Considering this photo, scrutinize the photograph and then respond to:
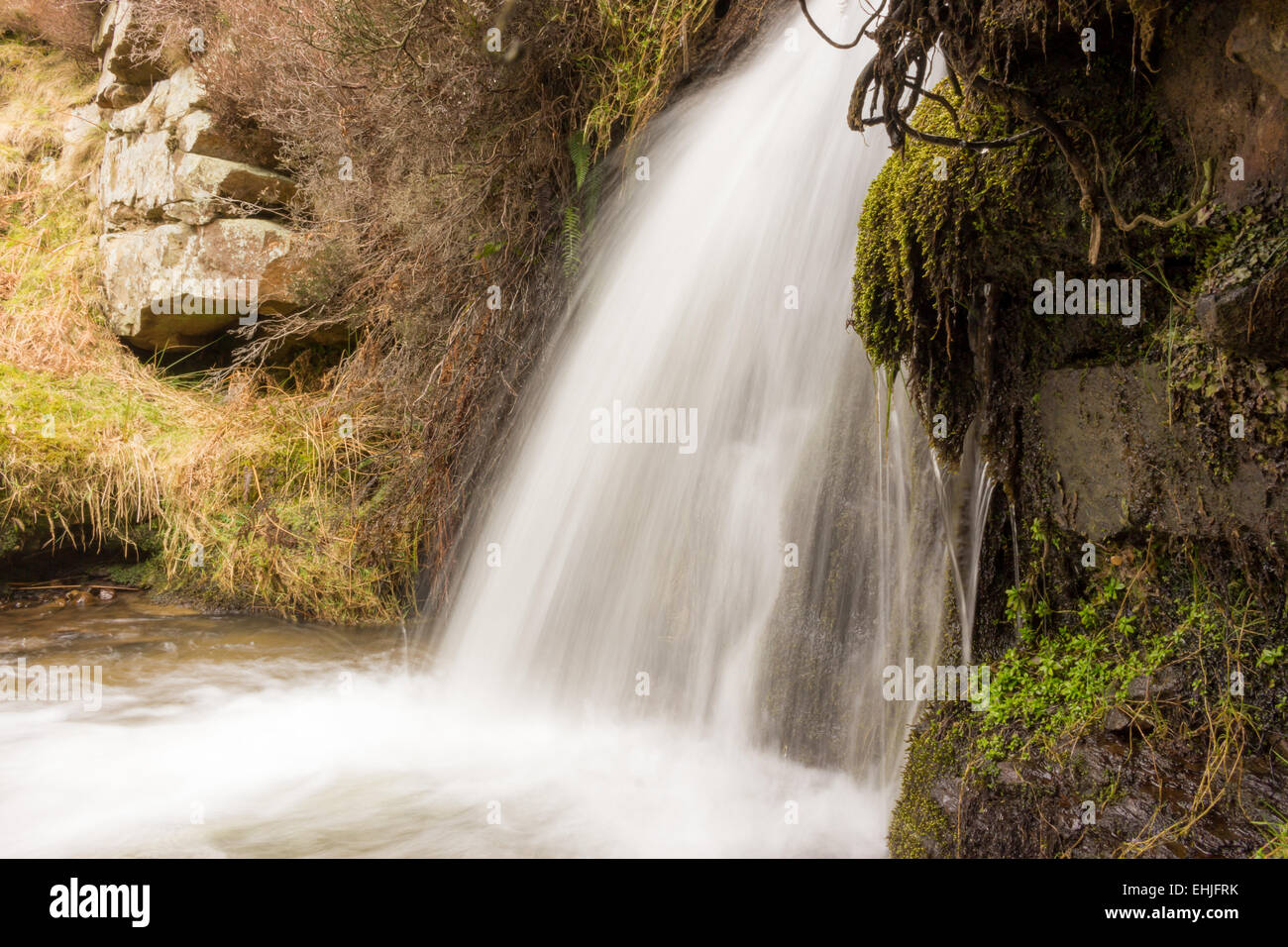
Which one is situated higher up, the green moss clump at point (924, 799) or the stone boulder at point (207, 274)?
the stone boulder at point (207, 274)

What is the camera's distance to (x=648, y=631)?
12.0 ft

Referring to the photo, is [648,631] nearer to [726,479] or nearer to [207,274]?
[726,479]

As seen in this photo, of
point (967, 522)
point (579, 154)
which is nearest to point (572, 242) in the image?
point (579, 154)

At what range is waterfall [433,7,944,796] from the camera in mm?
2975

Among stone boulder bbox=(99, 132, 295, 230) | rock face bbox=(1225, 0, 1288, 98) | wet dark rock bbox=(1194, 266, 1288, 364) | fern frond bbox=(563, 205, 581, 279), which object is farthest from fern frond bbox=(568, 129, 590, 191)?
wet dark rock bbox=(1194, 266, 1288, 364)

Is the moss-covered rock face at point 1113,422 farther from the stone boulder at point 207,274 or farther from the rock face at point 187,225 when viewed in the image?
the rock face at point 187,225

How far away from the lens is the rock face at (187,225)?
6.30m

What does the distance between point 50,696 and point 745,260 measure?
13.4 feet

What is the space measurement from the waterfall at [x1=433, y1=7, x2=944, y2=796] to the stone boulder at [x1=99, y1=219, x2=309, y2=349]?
2882 mm

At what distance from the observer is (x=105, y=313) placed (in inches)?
272

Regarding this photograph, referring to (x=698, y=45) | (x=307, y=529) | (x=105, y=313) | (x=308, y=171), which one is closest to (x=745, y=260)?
(x=698, y=45)

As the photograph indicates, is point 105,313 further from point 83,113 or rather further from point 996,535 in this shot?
point 996,535

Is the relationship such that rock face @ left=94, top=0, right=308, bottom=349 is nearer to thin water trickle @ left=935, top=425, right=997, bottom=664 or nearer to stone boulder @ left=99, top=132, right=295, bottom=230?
stone boulder @ left=99, top=132, right=295, bottom=230

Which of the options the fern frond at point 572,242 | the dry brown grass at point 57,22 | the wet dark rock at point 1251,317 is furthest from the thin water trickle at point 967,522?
the dry brown grass at point 57,22
